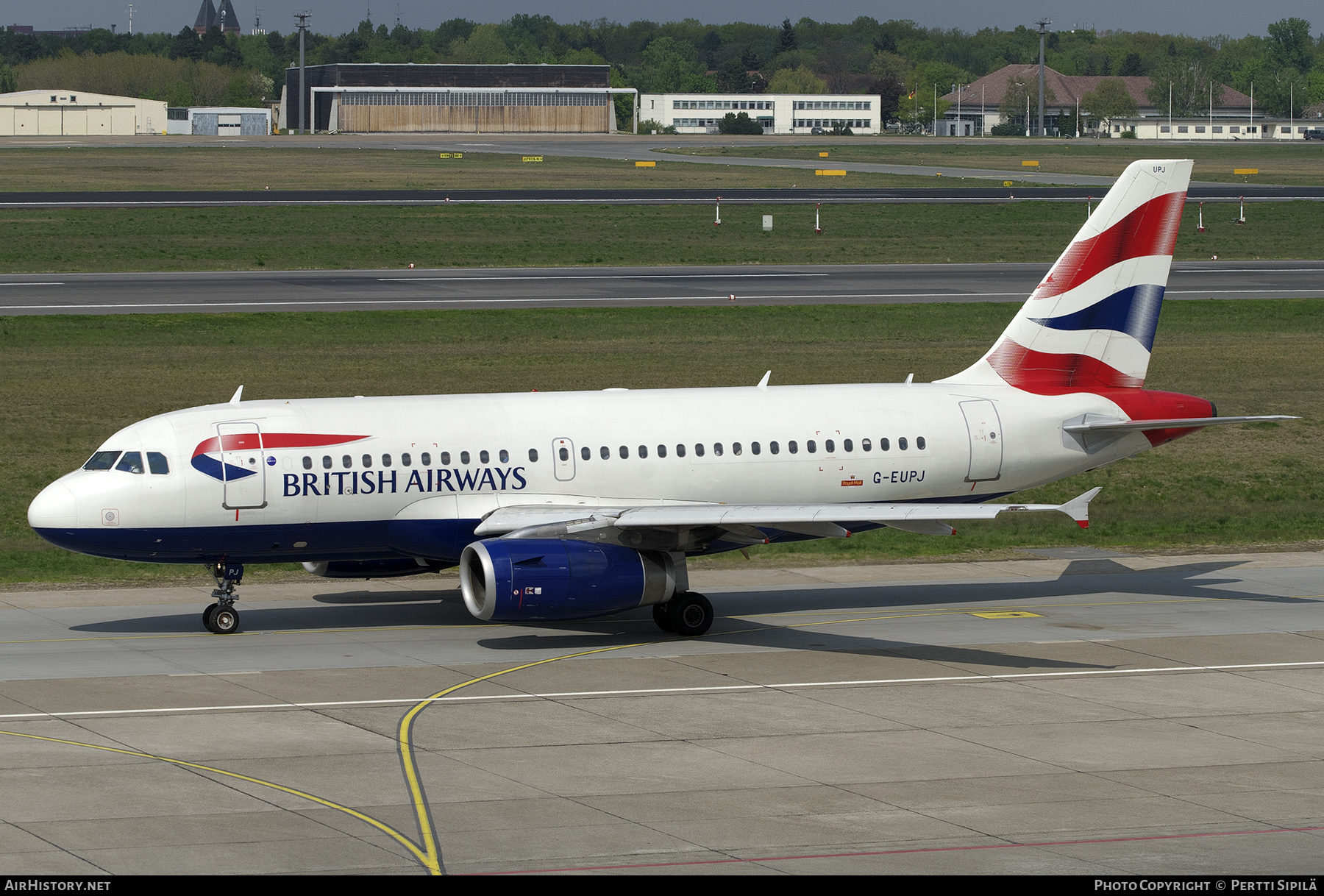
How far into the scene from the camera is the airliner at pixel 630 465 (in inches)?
1133

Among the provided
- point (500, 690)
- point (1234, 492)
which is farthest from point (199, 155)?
point (500, 690)

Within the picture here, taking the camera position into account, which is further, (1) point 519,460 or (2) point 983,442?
(2) point 983,442

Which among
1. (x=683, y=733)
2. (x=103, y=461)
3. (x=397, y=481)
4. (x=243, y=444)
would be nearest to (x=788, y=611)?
(x=397, y=481)

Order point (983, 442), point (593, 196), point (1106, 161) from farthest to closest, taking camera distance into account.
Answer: point (1106, 161)
point (593, 196)
point (983, 442)

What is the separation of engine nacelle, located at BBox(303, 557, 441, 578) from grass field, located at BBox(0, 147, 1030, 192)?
106m

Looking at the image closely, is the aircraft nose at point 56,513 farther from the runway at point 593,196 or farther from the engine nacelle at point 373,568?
the runway at point 593,196

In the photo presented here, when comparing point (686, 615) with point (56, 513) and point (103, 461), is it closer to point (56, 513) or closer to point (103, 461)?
point (103, 461)

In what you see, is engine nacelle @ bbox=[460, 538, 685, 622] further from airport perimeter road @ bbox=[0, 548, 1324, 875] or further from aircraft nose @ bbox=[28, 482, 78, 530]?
aircraft nose @ bbox=[28, 482, 78, 530]

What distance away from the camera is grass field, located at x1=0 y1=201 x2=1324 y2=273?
89.2 meters

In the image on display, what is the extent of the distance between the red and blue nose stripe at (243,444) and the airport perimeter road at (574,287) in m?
41.0

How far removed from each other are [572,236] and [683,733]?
77.5 meters

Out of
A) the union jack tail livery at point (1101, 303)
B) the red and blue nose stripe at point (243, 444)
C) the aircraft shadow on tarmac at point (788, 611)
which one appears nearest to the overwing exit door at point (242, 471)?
the red and blue nose stripe at point (243, 444)

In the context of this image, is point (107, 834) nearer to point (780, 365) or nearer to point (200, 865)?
point (200, 865)

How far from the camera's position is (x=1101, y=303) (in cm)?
3484
